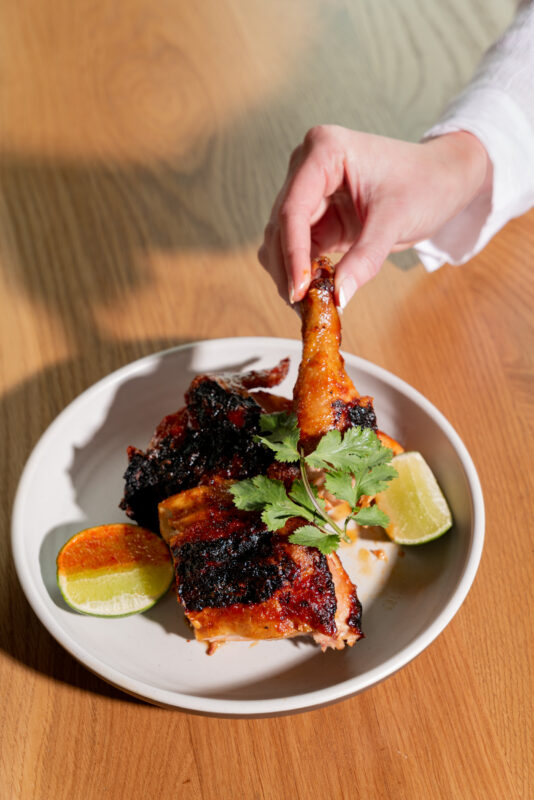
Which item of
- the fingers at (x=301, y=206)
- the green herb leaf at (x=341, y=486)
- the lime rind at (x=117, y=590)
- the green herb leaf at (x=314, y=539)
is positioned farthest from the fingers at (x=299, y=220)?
the lime rind at (x=117, y=590)

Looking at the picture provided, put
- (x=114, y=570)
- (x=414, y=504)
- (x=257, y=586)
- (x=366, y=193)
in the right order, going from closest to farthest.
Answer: (x=257, y=586)
(x=114, y=570)
(x=414, y=504)
(x=366, y=193)

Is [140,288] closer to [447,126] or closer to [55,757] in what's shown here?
[447,126]

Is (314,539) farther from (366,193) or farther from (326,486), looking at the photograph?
(366,193)

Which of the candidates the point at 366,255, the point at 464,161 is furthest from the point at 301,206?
the point at 464,161

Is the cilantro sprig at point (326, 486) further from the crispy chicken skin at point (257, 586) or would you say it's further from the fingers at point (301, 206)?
the fingers at point (301, 206)

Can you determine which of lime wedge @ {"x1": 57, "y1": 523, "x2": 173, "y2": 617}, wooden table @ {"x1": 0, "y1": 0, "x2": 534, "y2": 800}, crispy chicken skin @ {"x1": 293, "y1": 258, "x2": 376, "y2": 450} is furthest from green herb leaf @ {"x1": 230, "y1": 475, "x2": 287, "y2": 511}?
wooden table @ {"x1": 0, "y1": 0, "x2": 534, "y2": 800}
